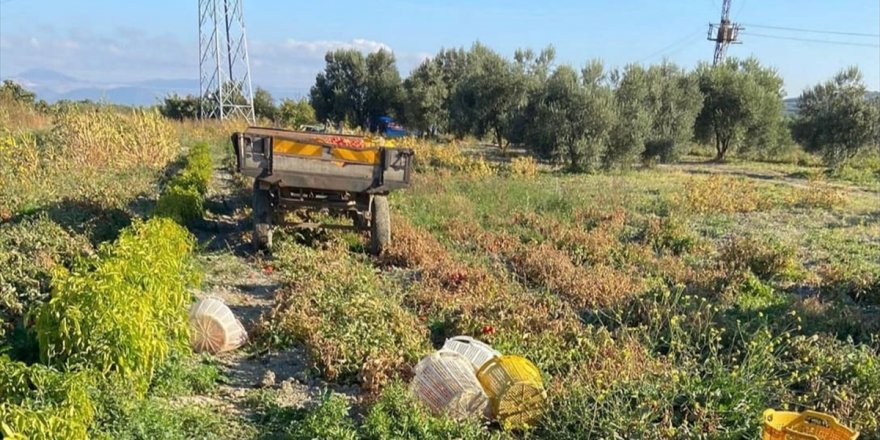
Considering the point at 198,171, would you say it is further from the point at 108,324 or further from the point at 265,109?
the point at 265,109

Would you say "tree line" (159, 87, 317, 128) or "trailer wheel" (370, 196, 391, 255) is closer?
"trailer wheel" (370, 196, 391, 255)

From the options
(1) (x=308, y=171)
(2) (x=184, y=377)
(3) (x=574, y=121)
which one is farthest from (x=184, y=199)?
(3) (x=574, y=121)

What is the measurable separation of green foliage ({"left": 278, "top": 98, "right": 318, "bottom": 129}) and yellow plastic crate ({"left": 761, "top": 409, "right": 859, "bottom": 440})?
1295 inches

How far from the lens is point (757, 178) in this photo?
22.1 metres

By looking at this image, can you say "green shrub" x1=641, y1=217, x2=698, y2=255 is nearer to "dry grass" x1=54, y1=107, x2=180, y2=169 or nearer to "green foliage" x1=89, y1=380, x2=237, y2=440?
"green foliage" x1=89, y1=380, x2=237, y2=440

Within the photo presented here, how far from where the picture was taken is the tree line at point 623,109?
70.1 feet

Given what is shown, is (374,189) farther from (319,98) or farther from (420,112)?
(319,98)

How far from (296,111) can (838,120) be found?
26.8 m

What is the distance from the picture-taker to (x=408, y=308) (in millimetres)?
6469

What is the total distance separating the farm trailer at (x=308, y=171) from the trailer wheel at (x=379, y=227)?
0.39ft

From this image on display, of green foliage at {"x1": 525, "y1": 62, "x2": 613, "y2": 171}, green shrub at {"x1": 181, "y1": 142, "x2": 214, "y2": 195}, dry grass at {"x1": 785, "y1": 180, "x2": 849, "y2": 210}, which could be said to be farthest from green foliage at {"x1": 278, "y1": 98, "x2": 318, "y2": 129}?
dry grass at {"x1": 785, "y1": 180, "x2": 849, "y2": 210}

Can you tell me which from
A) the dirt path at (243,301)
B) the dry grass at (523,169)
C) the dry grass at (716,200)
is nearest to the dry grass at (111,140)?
the dirt path at (243,301)

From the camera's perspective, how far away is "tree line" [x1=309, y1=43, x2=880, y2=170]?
21359mm

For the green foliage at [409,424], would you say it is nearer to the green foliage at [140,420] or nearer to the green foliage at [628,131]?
the green foliage at [140,420]
